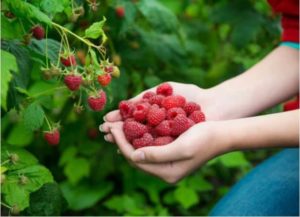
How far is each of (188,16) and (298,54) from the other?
0.96m

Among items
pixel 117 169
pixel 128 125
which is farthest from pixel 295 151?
pixel 117 169

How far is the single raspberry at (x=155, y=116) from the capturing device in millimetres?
1200

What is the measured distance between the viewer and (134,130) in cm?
119

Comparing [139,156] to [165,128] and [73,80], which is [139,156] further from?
[73,80]

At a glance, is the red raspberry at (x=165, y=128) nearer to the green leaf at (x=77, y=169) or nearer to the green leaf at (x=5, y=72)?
the green leaf at (x=5, y=72)

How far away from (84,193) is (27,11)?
1.09 m

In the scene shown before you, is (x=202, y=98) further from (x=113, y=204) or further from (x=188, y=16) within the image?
(x=188, y=16)

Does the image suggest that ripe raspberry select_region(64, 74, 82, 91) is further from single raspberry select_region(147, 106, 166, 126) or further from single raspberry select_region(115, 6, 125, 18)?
single raspberry select_region(115, 6, 125, 18)

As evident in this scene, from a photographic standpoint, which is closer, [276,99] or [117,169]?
[276,99]

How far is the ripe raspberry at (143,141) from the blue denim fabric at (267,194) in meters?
0.34

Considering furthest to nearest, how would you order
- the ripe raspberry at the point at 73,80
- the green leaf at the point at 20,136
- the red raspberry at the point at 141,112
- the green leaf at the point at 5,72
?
the green leaf at the point at 20,136 → the red raspberry at the point at 141,112 → the ripe raspberry at the point at 73,80 → the green leaf at the point at 5,72

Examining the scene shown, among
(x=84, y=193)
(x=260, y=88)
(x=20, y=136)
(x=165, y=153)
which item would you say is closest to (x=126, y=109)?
(x=165, y=153)

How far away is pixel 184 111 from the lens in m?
1.25

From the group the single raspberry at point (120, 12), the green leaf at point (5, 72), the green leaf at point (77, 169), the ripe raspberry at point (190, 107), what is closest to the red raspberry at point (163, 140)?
the ripe raspberry at point (190, 107)
